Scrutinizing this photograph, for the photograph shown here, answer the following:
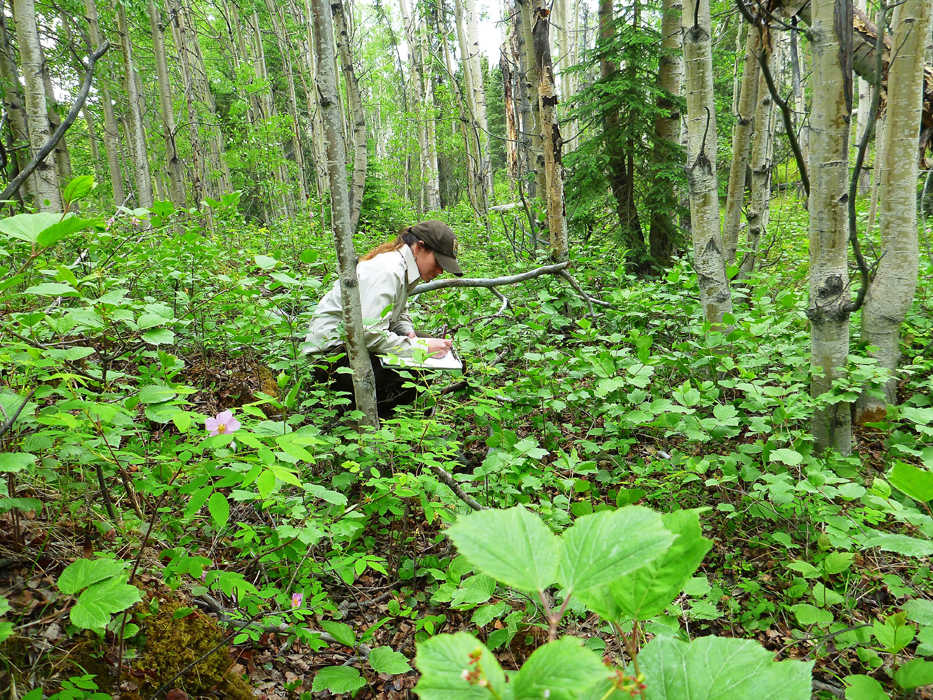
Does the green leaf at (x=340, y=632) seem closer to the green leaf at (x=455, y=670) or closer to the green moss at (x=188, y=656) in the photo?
the green moss at (x=188, y=656)

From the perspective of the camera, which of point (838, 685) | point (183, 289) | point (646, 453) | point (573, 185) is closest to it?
point (838, 685)

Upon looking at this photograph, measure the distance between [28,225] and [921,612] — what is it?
2144 millimetres

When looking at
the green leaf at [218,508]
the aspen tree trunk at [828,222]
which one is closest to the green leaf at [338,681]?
the green leaf at [218,508]

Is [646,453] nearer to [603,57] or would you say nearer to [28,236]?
[28,236]

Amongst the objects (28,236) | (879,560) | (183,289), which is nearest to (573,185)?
(183,289)

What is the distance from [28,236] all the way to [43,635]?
973mm

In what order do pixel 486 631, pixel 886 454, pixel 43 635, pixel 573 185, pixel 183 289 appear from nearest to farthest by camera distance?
pixel 43 635 → pixel 486 631 → pixel 886 454 → pixel 183 289 → pixel 573 185

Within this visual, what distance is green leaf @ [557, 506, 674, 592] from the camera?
0.44 m

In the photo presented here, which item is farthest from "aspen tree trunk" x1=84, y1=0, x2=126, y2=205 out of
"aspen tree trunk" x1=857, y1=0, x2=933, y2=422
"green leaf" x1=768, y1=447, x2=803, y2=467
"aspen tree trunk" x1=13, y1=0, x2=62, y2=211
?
"aspen tree trunk" x1=857, y1=0, x2=933, y2=422

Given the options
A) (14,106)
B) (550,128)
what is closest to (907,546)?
(550,128)

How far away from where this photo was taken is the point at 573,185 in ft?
19.3

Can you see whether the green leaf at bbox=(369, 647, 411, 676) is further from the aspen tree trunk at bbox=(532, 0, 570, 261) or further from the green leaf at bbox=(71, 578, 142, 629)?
the aspen tree trunk at bbox=(532, 0, 570, 261)

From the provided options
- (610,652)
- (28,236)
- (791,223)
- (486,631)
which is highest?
(791,223)

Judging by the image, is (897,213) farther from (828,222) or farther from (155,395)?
(155,395)
